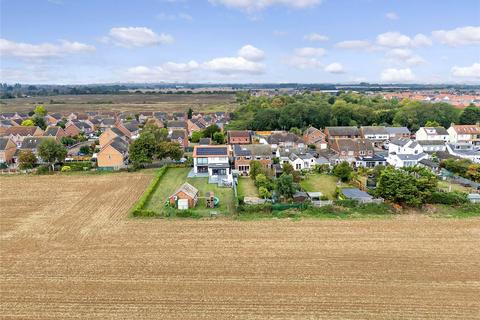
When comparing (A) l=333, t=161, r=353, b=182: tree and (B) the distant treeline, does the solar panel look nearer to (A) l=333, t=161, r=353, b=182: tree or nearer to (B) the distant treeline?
(A) l=333, t=161, r=353, b=182: tree

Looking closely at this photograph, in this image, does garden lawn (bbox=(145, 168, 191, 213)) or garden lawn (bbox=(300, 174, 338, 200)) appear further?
garden lawn (bbox=(300, 174, 338, 200))

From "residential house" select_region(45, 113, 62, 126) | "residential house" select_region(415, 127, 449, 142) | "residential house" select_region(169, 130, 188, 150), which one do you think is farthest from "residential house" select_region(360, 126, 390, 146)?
"residential house" select_region(45, 113, 62, 126)

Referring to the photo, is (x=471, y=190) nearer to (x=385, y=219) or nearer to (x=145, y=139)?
(x=385, y=219)

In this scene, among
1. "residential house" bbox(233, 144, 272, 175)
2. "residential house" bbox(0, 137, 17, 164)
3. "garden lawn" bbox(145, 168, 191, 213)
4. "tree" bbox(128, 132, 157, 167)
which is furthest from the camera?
"residential house" bbox(0, 137, 17, 164)

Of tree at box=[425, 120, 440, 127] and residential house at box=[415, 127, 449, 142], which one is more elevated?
tree at box=[425, 120, 440, 127]

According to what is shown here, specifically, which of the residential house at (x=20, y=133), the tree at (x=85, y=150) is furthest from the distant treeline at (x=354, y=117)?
the residential house at (x=20, y=133)

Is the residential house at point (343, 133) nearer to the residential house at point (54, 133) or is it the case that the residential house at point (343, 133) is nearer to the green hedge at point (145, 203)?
the green hedge at point (145, 203)

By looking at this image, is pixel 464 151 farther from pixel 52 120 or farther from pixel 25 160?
pixel 52 120
